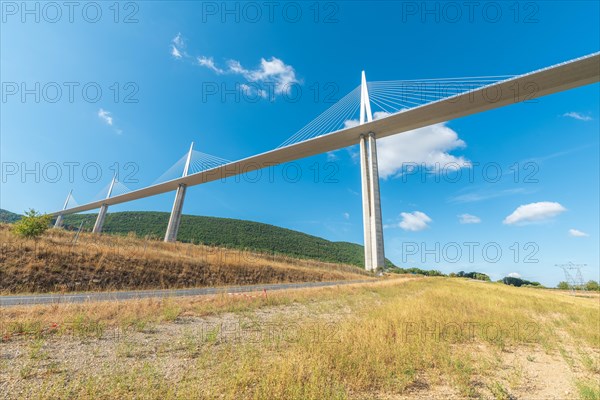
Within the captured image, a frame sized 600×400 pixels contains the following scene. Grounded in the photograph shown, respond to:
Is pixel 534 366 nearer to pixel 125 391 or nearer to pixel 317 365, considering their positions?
pixel 317 365

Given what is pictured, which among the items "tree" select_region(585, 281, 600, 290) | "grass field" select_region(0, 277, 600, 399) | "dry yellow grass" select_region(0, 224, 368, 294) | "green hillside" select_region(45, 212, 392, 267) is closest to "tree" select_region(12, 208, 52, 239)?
"dry yellow grass" select_region(0, 224, 368, 294)

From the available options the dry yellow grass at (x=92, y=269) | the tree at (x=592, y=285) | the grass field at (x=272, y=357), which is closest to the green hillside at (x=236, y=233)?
the tree at (x=592, y=285)

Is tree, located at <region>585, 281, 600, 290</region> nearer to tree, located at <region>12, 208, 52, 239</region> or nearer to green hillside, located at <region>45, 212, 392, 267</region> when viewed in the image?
green hillside, located at <region>45, 212, 392, 267</region>

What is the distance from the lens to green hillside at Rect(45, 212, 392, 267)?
93188mm

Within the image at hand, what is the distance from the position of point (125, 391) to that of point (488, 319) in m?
11.9

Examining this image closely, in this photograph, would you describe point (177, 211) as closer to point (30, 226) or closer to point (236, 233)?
point (236, 233)

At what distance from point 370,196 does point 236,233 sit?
69.4m

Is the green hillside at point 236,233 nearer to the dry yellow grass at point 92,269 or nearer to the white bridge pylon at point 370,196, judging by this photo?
the white bridge pylon at point 370,196

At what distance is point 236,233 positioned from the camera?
10038cm

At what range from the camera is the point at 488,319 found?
9930 mm

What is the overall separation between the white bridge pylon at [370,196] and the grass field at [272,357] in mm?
31415

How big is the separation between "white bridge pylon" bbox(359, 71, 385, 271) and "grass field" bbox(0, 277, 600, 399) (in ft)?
103

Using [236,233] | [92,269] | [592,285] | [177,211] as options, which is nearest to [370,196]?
[92,269]

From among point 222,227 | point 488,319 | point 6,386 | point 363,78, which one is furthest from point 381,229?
point 222,227
